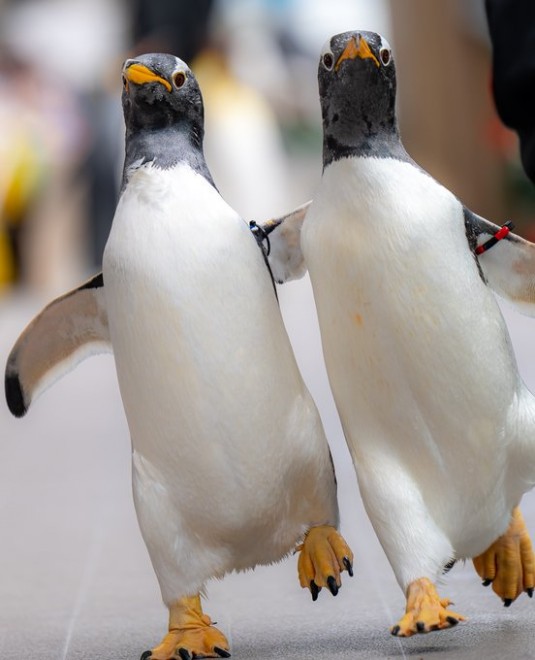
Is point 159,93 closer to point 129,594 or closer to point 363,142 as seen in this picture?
point 363,142

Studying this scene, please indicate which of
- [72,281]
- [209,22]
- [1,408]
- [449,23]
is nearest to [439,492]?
[1,408]

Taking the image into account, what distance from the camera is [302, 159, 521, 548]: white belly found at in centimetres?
238

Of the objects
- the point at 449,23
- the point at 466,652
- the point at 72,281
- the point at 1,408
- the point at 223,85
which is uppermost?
the point at 449,23

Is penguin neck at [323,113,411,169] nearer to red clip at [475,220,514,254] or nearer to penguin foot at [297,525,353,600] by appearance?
red clip at [475,220,514,254]

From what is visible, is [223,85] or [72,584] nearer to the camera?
[72,584]

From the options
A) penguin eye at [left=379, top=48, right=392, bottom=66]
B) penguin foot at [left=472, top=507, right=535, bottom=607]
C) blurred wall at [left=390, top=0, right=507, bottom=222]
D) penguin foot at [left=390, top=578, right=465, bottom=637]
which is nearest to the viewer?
penguin foot at [left=390, top=578, right=465, bottom=637]

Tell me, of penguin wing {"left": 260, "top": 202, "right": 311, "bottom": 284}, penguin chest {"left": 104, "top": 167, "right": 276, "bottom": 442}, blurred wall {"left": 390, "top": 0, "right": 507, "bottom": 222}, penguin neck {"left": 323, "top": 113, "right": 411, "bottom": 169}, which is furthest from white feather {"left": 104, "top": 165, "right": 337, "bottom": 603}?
blurred wall {"left": 390, "top": 0, "right": 507, "bottom": 222}

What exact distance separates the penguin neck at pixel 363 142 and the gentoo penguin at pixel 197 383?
21cm

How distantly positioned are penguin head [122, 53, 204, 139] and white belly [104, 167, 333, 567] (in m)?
0.10

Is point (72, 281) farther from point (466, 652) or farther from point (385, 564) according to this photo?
point (466, 652)

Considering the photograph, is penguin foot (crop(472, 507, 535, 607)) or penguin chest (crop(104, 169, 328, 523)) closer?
penguin chest (crop(104, 169, 328, 523))

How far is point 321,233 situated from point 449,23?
32.1 feet

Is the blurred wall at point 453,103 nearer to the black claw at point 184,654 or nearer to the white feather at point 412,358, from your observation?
the white feather at point 412,358

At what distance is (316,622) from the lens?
268cm
